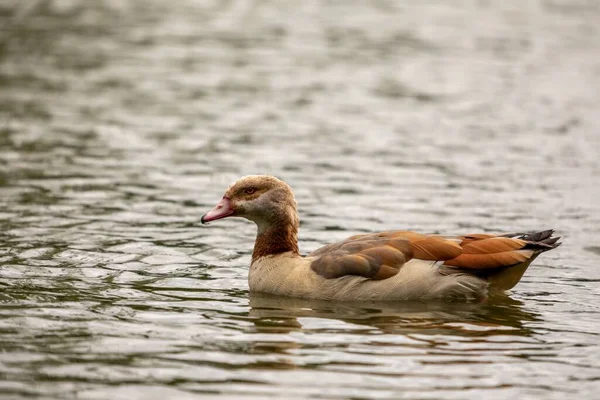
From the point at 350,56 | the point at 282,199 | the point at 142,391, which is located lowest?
the point at 142,391

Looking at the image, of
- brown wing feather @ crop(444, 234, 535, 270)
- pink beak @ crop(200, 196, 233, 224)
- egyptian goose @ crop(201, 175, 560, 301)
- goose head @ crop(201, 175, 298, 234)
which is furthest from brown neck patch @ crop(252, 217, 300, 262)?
brown wing feather @ crop(444, 234, 535, 270)

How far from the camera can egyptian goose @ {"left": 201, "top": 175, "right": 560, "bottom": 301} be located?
428 inches

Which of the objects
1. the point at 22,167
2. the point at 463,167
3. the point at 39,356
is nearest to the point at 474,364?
the point at 39,356

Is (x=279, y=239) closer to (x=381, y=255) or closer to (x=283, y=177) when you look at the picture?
(x=381, y=255)

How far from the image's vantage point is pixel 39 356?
9008 millimetres

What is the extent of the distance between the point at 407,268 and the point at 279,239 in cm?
137

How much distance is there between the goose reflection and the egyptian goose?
11 centimetres

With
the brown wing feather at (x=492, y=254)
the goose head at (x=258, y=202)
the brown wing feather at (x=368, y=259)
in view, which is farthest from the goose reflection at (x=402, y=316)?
the goose head at (x=258, y=202)

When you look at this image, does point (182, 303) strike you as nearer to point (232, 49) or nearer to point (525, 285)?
point (525, 285)

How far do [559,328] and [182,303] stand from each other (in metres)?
3.46

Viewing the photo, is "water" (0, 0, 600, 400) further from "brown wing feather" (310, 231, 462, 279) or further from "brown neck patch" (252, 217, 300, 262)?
"brown neck patch" (252, 217, 300, 262)

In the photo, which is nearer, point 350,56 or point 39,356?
point 39,356

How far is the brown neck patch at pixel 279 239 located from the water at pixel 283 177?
53 centimetres

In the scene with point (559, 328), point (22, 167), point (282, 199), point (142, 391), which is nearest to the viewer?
point (142, 391)
